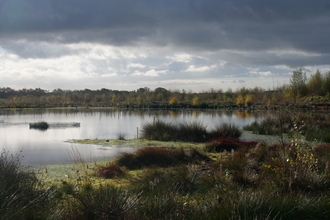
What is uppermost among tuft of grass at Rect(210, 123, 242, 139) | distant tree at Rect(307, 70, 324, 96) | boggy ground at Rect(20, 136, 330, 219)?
distant tree at Rect(307, 70, 324, 96)

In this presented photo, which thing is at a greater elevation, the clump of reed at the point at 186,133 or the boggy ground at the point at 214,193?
the boggy ground at the point at 214,193

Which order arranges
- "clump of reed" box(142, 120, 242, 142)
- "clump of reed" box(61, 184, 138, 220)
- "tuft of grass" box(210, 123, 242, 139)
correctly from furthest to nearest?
"tuft of grass" box(210, 123, 242, 139) < "clump of reed" box(142, 120, 242, 142) < "clump of reed" box(61, 184, 138, 220)

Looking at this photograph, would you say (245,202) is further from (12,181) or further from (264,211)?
(12,181)

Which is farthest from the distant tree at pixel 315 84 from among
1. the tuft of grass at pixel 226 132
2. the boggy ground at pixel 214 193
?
the boggy ground at pixel 214 193

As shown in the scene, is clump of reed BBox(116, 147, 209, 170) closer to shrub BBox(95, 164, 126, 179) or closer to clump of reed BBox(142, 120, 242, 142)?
shrub BBox(95, 164, 126, 179)

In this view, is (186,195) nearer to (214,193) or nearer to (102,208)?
(214,193)

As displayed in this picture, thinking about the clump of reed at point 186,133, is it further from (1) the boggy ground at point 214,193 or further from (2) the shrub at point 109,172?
(2) the shrub at point 109,172

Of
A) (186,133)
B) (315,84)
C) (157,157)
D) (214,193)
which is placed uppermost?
(315,84)

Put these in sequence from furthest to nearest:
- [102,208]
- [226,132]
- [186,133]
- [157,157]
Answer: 1. [186,133]
2. [226,132]
3. [157,157]
4. [102,208]

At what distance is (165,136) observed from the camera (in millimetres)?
20719

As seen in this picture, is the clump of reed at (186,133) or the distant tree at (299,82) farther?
the distant tree at (299,82)

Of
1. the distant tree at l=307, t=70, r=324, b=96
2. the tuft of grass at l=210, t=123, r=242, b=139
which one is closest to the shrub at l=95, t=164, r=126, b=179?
the tuft of grass at l=210, t=123, r=242, b=139

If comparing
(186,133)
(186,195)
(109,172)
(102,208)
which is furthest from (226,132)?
(102,208)

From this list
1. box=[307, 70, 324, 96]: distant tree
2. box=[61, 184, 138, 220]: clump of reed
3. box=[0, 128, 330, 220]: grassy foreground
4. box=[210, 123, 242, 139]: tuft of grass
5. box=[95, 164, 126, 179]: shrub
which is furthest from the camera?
box=[307, 70, 324, 96]: distant tree
